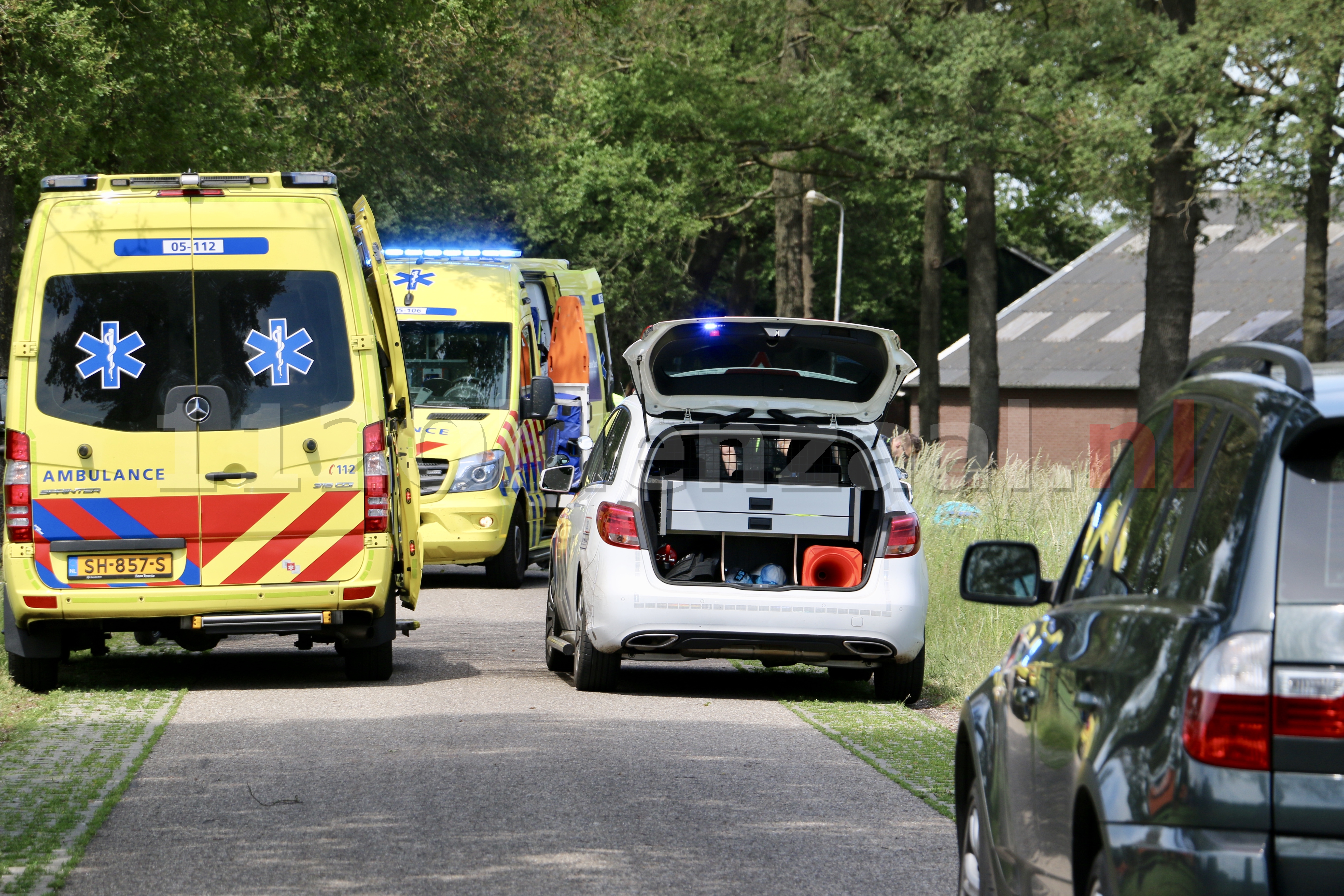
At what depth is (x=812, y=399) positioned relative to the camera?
35.5 feet

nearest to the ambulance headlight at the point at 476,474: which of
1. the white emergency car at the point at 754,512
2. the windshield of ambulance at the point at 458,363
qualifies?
the windshield of ambulance at the point at 458,363

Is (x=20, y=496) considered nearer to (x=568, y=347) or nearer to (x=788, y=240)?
(x=568, y=347)

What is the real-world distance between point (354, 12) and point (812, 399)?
28.7 feet

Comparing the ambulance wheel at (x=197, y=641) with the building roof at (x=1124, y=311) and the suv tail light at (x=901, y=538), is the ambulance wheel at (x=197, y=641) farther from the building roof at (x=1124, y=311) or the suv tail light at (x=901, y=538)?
the building roof at (x=1124, y=311)

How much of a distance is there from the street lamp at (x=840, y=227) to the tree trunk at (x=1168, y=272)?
9.07 meters

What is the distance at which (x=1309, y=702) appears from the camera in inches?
118

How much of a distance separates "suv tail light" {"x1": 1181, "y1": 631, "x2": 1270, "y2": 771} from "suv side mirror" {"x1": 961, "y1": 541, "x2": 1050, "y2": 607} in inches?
68.9

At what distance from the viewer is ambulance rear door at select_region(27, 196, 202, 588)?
1062cm

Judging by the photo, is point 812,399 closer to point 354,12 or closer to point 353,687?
point 353,687

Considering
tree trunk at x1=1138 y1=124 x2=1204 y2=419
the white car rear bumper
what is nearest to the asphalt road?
the white car rear bumper

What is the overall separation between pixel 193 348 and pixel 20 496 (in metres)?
1.29

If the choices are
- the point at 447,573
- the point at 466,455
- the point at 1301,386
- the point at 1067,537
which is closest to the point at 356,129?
the point at 447,573

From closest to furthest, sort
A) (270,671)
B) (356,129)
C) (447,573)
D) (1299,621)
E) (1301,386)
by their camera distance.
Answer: (1299,621) < (1301,386) < (270,671) < (447,573) < (356,129)

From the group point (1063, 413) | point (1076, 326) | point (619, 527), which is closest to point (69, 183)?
point (619, 527)
